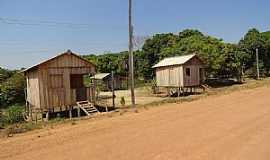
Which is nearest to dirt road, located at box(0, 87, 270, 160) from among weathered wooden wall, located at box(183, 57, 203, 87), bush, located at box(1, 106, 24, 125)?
bush, located at box(1, 106, 24, 125)

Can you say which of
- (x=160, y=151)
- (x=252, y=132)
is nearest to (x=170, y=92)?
(x=252, y=132)

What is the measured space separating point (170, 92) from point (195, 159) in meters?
29.5

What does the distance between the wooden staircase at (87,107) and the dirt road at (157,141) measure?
7404mm

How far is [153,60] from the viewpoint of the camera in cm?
5869

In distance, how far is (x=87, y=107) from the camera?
23344mm

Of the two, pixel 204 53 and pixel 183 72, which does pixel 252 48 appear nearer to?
pixel 204 53

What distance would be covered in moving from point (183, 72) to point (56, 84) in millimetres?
15031

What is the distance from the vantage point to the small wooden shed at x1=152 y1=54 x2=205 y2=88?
113 feet

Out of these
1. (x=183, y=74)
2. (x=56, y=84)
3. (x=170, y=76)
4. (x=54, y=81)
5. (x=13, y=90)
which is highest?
(x=183, y=74)

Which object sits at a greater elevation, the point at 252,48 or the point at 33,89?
the point at 252,48

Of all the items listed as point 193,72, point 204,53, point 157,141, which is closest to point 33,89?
point 157,141

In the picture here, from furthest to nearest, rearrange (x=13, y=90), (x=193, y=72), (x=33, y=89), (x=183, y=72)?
(x=193, y=72), (x=183, y=72), (x=13, y=90), (x=33, y=89)

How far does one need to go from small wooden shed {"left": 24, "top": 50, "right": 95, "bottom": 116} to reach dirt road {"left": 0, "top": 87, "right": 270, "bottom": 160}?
27.4 ft

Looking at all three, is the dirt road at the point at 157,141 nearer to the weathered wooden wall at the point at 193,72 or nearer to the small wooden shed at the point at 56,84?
the small wooden shed at the point at 56,84
